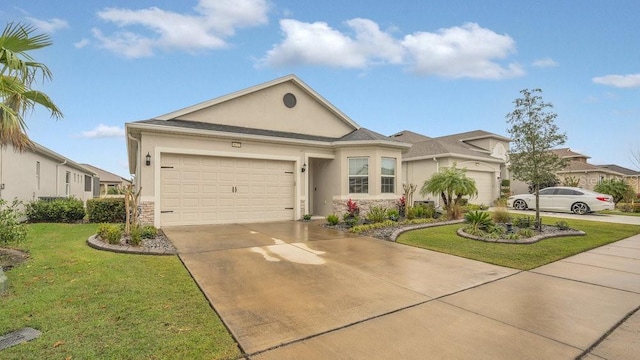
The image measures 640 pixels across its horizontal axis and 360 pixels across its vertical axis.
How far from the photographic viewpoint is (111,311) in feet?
11.8

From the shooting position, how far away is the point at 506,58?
1320 cm

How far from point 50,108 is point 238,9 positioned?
24.2ft

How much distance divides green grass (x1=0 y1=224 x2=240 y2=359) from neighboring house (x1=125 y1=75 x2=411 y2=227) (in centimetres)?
493

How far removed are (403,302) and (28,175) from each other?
15.8 meters

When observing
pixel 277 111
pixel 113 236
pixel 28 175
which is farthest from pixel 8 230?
pixel 277 111

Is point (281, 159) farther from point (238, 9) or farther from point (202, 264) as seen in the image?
point (202, 264)

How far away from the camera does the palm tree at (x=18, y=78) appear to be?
183 inches

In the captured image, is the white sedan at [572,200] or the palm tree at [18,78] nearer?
the palm tree at [18,78]

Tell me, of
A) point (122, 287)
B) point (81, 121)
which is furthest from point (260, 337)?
point (81, 121)

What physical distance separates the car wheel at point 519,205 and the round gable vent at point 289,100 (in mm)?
14193

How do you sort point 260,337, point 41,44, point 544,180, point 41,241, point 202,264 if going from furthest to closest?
point 544,180 → point 41,241 → point 202,264 → point 41,44 → point 260,337

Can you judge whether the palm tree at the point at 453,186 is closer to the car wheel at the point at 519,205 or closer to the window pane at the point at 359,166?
the window pane at the point at 359,166

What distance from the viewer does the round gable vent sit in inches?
540

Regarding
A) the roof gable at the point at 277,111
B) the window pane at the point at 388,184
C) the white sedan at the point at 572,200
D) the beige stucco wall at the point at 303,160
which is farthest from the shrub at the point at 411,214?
the white sedan at the point at 572,200
